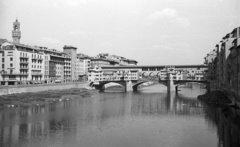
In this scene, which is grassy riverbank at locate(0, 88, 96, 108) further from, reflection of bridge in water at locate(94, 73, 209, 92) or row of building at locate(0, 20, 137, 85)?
reflection of bridge in water at locate(94, 73, 209, 92)

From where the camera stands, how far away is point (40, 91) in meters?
60.3

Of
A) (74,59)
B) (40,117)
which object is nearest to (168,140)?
(40,117)

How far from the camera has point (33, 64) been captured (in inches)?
2667

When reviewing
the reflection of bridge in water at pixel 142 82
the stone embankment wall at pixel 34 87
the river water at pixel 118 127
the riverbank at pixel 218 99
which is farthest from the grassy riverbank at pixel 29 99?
the riverbank at pixel 218 99

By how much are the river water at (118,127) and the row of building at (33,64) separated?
22.6 meters

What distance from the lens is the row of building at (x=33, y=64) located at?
6147 cm

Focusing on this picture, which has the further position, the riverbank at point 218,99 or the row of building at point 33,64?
the row of building at point 33,64

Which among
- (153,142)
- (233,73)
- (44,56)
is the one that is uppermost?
(44,56)

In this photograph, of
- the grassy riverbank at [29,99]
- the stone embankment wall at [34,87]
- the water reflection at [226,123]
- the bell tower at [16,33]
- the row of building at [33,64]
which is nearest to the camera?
the water reflection at [226,123]

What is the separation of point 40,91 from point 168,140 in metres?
42.5

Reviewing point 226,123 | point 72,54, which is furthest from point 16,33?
point 226,123

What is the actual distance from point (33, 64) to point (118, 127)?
44296 millimetres

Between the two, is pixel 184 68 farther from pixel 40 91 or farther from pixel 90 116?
pixel 90 116

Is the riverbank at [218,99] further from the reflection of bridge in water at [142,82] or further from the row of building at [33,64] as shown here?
the row of building at [33,64]
